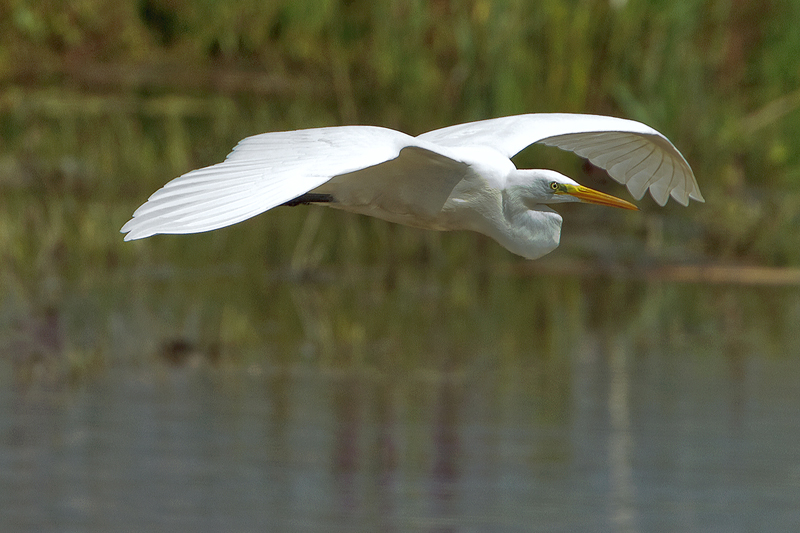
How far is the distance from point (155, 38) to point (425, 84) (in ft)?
13.9

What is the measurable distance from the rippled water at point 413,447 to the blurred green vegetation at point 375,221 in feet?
2.07

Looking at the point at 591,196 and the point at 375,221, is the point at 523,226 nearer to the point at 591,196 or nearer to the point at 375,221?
the point at 591,196

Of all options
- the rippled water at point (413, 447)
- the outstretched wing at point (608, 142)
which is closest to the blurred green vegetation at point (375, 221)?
the rippled water at point (413, 447)

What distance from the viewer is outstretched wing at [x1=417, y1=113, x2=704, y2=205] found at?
14.3ft

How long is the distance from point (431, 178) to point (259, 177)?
809 mm

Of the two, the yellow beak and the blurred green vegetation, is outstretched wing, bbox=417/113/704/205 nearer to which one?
the yellow beak

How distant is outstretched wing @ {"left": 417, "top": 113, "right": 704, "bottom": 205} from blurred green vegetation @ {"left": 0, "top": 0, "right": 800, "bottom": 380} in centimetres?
372

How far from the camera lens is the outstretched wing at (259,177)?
3.14 meters

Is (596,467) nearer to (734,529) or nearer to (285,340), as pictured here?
(734,529)

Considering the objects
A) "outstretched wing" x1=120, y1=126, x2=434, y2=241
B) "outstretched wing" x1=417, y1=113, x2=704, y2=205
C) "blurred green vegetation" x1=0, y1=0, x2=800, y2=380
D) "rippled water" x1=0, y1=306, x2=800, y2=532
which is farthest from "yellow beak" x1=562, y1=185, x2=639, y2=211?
"blurred green vegetation" x1=0, y1=0, x2=800, y2=380

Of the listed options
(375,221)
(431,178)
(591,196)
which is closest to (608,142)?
(591,196)

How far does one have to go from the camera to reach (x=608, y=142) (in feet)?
15.3

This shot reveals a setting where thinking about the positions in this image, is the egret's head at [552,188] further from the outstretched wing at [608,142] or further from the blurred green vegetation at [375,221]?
the blurred green vegetation at [375,221]

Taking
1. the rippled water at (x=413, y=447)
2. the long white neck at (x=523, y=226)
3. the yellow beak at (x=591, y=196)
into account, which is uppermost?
the yellow beak at (x=591, y=196)
